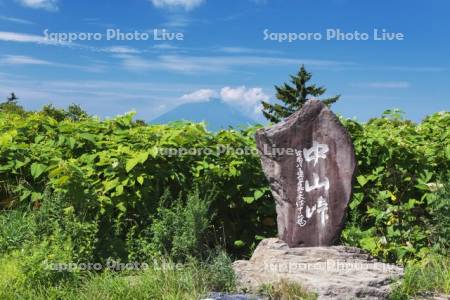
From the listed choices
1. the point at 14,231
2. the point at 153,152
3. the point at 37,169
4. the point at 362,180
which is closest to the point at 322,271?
the point at 362,180

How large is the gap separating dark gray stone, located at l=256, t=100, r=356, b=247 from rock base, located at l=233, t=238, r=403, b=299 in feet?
0.76

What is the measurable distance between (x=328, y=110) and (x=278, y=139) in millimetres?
568

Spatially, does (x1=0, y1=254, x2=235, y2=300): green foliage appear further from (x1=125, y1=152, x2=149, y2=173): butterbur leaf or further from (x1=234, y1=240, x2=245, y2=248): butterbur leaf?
(x1=234, y1=240, x2=245, y2=248): butterbur leaf

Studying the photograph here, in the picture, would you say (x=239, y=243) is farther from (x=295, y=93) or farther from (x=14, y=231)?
(x=295, y=93)

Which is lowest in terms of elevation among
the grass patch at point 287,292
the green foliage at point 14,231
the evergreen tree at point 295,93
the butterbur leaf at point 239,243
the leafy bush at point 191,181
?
the grass patch at point 287,292

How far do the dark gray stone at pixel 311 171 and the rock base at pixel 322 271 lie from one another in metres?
0.23

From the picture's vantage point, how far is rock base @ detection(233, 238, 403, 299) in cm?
513

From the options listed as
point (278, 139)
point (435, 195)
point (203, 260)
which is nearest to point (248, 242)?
point (203, 260)

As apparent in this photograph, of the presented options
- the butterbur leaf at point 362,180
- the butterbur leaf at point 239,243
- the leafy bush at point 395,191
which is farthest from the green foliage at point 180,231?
the butterbur leaf at point 362,180

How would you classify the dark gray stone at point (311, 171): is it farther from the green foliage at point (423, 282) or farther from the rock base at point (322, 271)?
the green foliage at point (423, 282)

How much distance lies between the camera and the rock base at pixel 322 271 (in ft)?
16.8

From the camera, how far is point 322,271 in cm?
540

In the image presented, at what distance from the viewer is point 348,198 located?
5988 millimetres

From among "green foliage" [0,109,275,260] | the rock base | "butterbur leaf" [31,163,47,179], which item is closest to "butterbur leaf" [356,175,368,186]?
"green foliage" [0,109,275,260]
